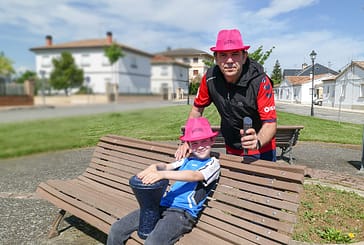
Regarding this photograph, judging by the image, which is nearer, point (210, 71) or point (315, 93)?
point (210, 71)

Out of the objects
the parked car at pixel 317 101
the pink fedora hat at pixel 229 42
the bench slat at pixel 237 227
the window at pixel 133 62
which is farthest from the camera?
the parked car at pixel 317 101

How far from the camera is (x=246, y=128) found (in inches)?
88.6

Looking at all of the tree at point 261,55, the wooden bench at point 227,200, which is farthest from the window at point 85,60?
the tree at point 261,55

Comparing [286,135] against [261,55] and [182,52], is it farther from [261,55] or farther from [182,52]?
[182,52]

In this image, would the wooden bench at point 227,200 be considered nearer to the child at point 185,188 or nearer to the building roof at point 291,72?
the child at point 185,188

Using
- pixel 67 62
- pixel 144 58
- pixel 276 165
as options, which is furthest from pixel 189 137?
pixel 67 62

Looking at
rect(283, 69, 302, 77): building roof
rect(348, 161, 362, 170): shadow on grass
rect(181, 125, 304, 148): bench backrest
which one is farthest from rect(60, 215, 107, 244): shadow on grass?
rect(348, 161, 362, 170): shadow on grass

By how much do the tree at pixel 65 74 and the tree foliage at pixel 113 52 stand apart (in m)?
0.28

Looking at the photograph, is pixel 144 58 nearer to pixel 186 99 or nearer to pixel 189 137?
pixel 189 137

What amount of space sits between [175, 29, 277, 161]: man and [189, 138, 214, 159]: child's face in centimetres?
18

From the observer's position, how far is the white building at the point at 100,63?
2.30 metres

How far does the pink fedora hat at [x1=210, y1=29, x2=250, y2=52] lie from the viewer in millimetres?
2347

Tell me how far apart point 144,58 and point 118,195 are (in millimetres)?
1444

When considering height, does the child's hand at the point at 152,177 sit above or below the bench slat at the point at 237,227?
above
